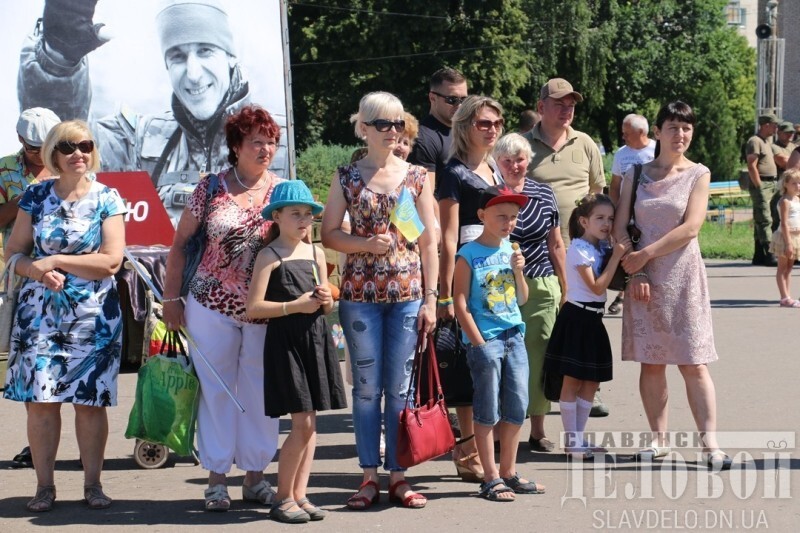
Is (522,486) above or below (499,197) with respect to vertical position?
below

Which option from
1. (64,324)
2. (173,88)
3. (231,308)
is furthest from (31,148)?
(173,88)

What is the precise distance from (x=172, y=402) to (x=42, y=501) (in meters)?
0.75

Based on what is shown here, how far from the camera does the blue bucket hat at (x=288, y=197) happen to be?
5.64 m

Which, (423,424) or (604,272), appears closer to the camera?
(423,424)

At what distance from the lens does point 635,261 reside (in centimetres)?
663

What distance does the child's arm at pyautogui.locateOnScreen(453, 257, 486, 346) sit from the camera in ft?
19.7

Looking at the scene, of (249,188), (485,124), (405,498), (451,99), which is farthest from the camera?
(451,99)

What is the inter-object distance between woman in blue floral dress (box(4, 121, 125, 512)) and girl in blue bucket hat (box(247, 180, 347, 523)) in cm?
84

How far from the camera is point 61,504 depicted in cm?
604

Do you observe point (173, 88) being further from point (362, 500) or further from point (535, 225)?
point (362, 500)

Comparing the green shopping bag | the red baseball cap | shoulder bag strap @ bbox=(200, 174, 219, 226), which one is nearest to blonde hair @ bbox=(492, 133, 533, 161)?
the red baseball cap

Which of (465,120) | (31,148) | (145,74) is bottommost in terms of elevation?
(31,148)

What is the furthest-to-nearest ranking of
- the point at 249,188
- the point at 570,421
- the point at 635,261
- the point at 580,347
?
the point at 570,421, the point at 580,347, the point at 635,261, the point at 249,188

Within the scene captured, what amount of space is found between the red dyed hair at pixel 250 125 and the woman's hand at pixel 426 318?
107 centimetres
